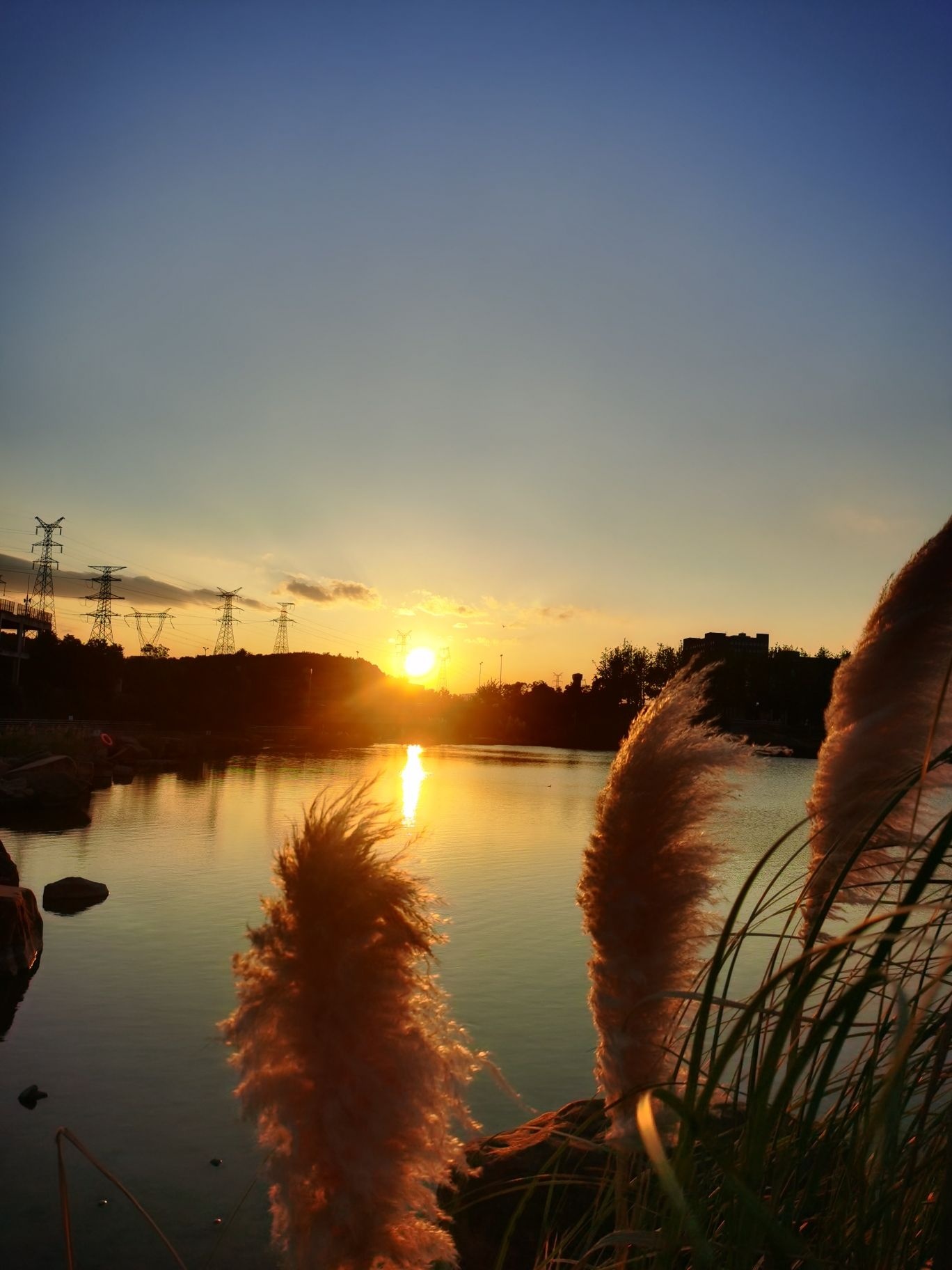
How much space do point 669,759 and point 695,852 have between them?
202 millimetres

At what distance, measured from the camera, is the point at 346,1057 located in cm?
138

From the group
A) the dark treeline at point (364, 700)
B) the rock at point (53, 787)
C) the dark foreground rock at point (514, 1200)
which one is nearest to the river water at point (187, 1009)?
the dark foreground rock at point (514, 1200)

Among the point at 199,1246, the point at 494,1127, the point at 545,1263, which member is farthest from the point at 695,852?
the point at 494,1127

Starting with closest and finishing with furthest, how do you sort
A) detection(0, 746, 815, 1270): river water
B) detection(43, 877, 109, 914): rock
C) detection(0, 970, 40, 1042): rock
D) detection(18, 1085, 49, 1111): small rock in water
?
detection(0, 746, 815, 1270): river water
detection(18, 1085, 49, 1111): small rock in water
detection(0, 970, 40, 1042): rock
detection(43, 877, 109, 914): rock

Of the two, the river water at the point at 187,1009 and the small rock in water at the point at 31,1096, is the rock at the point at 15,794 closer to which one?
the river water at the point at 187,1009

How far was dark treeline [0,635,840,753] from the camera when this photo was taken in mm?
66438

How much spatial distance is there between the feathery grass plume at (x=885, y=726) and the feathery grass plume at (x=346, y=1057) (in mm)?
799

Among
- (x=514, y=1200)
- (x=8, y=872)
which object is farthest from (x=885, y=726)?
(x=8, y=872)

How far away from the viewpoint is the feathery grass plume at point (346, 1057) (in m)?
1.37

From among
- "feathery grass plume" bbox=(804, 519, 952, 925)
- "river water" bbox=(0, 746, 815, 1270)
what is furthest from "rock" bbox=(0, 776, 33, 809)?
"feathery grass plume" bbox=(804, 519, 952, 925)

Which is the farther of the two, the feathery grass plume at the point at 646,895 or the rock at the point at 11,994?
the rock at the point at 11,994

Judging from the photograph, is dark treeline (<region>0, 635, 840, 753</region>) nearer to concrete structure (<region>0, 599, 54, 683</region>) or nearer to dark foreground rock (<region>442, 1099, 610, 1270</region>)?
concrete structure (<region>0, 599, 54, 683</region>)

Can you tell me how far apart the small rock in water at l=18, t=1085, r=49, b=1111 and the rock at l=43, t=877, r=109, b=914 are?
7117 millimetres

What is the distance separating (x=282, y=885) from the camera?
4.89 feet
